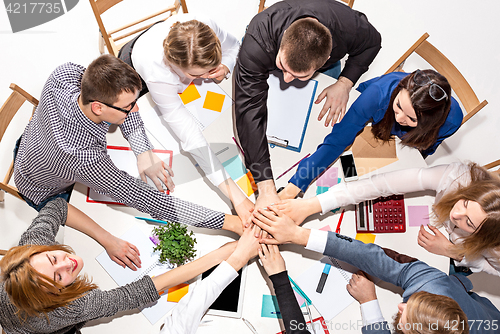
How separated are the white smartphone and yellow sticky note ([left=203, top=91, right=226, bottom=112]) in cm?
63

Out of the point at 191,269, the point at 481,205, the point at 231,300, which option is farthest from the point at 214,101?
the point at 481,205

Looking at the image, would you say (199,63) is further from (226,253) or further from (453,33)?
(453,33)

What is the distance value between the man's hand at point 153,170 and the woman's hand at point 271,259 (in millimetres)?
499

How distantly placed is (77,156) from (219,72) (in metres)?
0.74

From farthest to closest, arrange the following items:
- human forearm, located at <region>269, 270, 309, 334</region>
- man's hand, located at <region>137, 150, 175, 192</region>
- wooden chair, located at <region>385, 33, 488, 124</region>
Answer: wooden chair, located at <region>385, 33, 488, 124</region> < man's hand, located at <region>137, 150, 175, 192</region> < human forearm, located at <region>269, 270, 309, 334</region>

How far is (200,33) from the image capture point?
144cm

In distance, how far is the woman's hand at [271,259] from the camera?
1350 millimetres

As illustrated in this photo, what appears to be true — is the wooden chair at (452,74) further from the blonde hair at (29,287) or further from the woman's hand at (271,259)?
the blonde hair at (29,287)

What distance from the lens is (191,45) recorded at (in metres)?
1.44

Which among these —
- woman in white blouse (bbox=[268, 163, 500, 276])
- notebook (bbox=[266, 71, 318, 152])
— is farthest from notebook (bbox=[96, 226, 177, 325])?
notebook (bbox=[266, 71, 318, 152])

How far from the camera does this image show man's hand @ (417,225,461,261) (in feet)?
4.68

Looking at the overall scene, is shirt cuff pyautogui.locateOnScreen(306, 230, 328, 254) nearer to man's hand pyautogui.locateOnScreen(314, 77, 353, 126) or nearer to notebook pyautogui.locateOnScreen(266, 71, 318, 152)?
notebook pyautogui.locateOnScreen(266, 71, 318, 152)

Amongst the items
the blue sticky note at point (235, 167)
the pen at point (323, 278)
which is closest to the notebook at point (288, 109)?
the blue sticky note at point (235, 167)

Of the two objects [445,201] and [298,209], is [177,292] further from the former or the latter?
[445,201]
